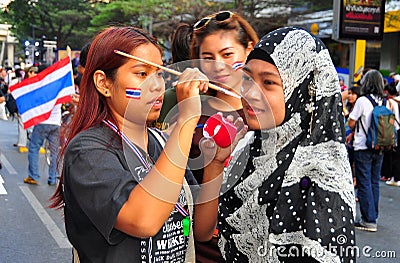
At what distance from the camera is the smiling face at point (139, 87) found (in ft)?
5.63

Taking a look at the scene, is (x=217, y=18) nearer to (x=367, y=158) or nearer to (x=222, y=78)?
(x=222, y=78)

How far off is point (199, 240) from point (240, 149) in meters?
0.40

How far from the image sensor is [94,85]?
5.82ft

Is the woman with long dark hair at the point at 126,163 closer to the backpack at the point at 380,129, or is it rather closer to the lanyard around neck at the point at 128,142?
the lanyard around neck at the point at 128,142

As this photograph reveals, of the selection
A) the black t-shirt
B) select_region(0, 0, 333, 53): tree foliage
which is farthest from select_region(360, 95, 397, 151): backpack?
select_region(0, 0, 333, 53): tree foliage

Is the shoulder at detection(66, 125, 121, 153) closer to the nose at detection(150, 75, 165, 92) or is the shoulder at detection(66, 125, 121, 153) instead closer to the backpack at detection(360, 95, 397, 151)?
the nose at detection(150, 75, 165, 92)

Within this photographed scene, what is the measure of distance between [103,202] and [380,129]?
536 cm

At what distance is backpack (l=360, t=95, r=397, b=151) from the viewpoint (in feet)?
20.5

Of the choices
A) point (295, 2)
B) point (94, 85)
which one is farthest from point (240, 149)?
point (295, 2)

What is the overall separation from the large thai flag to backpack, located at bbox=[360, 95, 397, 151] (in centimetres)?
401

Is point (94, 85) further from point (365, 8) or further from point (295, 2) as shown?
point (295, 2)

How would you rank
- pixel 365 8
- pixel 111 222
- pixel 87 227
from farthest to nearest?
pixel 365 8 → pixel 87 227 → pixel 111 222

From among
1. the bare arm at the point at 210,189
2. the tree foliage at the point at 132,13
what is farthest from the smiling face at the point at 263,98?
the tree foliage at the point at 132,13

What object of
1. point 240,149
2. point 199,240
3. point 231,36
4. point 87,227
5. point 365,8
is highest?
point 365,8
